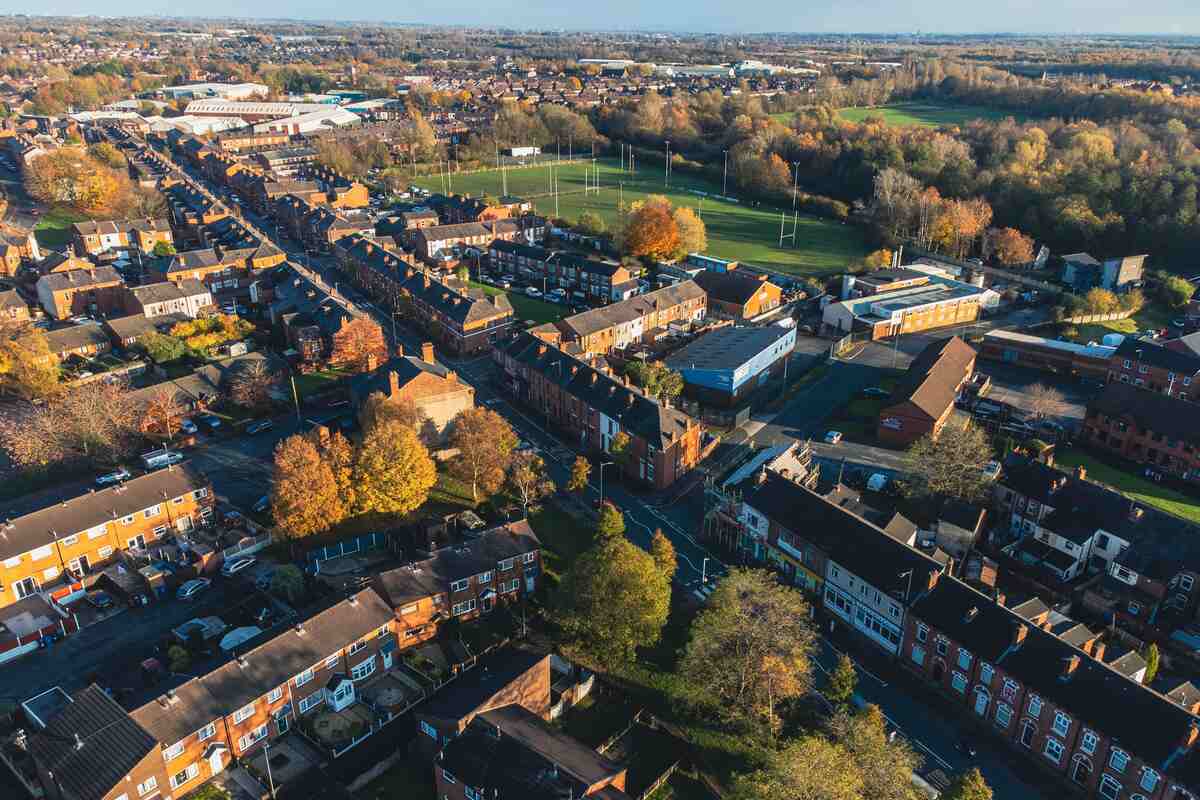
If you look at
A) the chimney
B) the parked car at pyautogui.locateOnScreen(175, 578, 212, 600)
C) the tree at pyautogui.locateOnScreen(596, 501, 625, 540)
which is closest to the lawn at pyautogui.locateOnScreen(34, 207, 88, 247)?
the parked car at pyautogui.locateOnScreen(175, 578, 212, 600)

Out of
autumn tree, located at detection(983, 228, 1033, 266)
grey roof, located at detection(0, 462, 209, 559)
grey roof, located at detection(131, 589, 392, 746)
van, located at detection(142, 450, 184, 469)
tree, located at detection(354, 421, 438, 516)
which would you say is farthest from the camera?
autumn tree, located at detection(983, 228, 1033, 266)

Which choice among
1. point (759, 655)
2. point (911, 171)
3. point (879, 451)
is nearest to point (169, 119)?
point (911, 171)

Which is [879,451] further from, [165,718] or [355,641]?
[165,718]

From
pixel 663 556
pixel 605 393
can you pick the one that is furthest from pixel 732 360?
pixel 663 556

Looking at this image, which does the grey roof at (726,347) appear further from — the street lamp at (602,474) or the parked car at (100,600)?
the parked car at (100,600)

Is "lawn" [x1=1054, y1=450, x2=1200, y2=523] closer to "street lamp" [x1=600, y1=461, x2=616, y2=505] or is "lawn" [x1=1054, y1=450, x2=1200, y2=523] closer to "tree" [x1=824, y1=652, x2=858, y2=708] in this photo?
"tree" [x1=824, y1=652, x2=858, y2=708]
